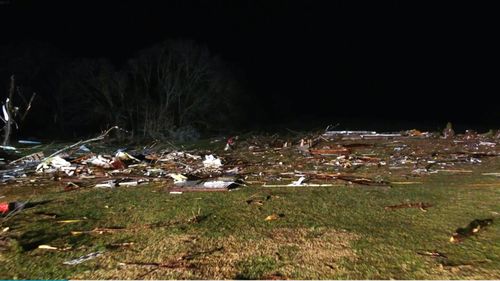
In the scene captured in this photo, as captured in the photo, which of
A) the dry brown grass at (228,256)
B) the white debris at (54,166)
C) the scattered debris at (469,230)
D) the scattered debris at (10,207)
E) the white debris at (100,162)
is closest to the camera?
the dry brown grass at (228,256)

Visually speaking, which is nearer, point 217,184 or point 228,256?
point 228,256

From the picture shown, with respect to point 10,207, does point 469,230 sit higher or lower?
higher

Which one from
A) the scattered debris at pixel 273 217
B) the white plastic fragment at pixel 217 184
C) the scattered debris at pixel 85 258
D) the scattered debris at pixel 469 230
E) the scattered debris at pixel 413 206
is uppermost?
the scattered debris at pixel 469 230

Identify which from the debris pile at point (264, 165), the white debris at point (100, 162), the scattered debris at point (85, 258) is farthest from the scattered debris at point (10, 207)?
the white debris at point (100, 162)

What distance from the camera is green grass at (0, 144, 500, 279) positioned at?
11.3 feet

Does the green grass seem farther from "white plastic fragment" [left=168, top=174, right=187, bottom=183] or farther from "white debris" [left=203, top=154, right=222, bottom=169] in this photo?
"white debris" [left=203, top=154, right=222, bottom=169]

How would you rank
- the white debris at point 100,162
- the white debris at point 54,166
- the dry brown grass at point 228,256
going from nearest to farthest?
the dry brown grass at point 228,256 → the white debris at point 54,166 → the white debris at point 100,162

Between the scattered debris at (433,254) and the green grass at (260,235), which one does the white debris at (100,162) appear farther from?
the scattered debris at (433,254)

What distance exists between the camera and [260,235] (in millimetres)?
4262

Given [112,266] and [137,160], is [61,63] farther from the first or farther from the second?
[112,266]

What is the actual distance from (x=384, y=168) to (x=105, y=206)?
15.2 ft

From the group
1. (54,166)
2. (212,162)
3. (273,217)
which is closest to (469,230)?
(273,217)

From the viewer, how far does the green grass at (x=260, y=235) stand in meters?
3.44

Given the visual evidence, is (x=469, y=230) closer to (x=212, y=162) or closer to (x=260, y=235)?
(x=260, y=235)
